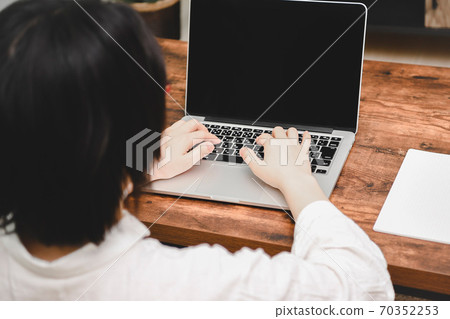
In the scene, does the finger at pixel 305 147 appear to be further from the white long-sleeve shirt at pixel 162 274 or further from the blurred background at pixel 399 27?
the blurred background at pixel 399 27

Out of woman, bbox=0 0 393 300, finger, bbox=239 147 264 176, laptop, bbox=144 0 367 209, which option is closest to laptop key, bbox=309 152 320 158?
laptop, bbox=144 0 367 209

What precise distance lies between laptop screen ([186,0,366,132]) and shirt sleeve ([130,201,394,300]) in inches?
14.1

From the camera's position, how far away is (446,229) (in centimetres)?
75

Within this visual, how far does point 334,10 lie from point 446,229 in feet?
1.56

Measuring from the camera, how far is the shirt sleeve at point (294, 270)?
610mm

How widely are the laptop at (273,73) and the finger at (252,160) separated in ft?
0.08

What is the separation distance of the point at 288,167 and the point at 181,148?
0.67ft

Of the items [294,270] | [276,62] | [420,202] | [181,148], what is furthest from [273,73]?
[294,270]

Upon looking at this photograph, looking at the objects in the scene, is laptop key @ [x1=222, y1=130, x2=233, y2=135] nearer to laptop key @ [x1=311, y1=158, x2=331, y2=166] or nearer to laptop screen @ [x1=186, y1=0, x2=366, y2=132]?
laptop screen @ [x1=186, y1=0, x2=366, y2=132]

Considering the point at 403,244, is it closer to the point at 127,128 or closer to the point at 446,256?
the point at 446,256

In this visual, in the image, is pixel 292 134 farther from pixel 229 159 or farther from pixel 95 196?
pixel 95 196

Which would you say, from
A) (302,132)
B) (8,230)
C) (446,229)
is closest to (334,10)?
(302,132)

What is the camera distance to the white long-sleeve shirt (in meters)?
0.61
